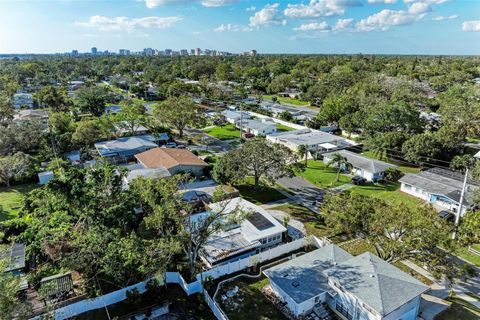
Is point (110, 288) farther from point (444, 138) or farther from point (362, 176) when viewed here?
point (444, 138)

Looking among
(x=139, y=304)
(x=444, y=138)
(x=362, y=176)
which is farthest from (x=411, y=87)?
(x=139, y=304)

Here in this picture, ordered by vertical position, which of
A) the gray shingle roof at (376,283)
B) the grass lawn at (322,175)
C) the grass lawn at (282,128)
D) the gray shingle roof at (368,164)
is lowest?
the grass lawn at (322,175)

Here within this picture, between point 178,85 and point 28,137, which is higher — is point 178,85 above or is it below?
above

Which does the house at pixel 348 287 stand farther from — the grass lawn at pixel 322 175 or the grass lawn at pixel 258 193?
the grass lawn at pixel 322 175

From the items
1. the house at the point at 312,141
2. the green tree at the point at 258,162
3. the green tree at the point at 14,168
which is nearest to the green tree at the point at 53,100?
the green tree at the point at 14,168

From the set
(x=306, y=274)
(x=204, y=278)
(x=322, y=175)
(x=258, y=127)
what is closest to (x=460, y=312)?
(x=306, y=274)

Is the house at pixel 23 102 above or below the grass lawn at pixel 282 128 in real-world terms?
above

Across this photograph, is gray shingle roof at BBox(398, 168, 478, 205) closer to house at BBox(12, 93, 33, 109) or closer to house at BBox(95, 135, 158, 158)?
house at BBox(95, 135, 158, 158)

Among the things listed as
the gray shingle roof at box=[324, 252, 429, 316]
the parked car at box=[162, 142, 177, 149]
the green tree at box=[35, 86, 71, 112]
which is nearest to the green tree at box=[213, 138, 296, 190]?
the gray shingle roof at box=[324, 252, 429, 316]
